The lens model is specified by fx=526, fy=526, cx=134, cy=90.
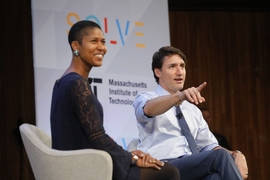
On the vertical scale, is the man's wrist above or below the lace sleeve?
below

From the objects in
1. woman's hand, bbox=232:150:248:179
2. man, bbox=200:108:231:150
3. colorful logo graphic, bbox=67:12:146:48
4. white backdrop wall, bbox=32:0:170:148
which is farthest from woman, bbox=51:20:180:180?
man, bbox=200:108:231:150

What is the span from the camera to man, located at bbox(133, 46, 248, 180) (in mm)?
3021

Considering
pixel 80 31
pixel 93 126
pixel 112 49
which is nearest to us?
pixel 93 126

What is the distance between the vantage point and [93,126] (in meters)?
2.43

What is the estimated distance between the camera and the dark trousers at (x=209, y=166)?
9.73ft

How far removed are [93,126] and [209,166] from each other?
94cm

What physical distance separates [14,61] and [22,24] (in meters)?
0.40

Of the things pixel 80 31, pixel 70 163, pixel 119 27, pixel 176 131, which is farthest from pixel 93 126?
pixel 119 27

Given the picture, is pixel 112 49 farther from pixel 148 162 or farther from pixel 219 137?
pixel 148 162

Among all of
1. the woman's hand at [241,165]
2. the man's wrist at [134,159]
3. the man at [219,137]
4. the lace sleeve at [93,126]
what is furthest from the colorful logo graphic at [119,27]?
the man's wrist at [134,159]

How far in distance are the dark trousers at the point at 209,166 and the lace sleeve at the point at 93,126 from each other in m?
0.73

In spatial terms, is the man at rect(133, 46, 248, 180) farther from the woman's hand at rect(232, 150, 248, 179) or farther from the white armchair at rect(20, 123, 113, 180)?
the white armchair at rect(20, 123, 113, 180)

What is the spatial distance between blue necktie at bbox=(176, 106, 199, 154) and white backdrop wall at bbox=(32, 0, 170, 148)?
3.91 feet

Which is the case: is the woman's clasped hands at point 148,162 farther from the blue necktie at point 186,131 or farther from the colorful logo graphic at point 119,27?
the colorful logo graphic at point 119,27
